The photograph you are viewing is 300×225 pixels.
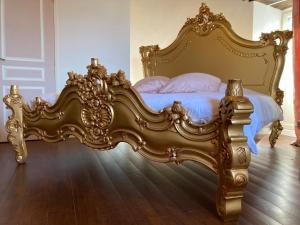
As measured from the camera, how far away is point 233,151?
1.44 m

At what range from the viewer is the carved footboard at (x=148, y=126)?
1.46 metres

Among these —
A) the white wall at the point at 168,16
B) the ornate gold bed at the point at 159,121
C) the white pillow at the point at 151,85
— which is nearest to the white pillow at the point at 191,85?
the white pillow at the point at 151,85

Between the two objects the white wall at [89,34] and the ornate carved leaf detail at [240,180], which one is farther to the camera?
the white wall at [89,34]

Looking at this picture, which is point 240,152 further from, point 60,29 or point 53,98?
point 60,29

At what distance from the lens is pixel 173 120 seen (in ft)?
5.46

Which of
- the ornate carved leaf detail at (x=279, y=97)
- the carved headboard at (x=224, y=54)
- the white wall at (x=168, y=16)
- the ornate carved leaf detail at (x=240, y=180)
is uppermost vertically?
the white wall at (x=168, y=16)

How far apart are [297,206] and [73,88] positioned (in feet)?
5.42

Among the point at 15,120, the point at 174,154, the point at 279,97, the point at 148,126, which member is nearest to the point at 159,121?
the point at 148,126

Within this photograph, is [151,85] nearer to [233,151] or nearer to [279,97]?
[279,97]

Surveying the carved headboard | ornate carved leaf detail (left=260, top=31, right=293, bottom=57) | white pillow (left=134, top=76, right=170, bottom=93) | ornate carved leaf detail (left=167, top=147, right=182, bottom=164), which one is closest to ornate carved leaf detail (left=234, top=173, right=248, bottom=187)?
ornate carved leaf detail (left=167, top=147, right=182, bottom=164)

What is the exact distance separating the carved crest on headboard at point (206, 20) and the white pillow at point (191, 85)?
3.57 ft

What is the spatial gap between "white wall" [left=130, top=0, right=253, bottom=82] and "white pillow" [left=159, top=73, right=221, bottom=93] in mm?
1917

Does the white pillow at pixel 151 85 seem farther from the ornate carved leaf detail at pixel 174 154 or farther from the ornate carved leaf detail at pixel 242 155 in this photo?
the ornate carved leaf detail at pixel 242 155

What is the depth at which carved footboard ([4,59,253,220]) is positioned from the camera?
1.46 metres
